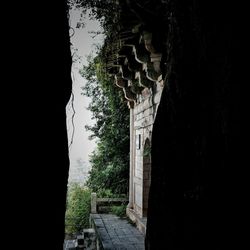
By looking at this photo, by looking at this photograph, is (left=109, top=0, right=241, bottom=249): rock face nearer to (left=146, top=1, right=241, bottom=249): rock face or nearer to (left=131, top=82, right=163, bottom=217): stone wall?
(left=146, top=1, right=241, bottom=249): rock face

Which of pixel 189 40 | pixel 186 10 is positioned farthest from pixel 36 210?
pixel 186 10

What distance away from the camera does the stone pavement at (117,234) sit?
821 cm

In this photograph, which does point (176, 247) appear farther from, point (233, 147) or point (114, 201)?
point (114, 201)

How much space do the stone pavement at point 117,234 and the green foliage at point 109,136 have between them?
10.1ft

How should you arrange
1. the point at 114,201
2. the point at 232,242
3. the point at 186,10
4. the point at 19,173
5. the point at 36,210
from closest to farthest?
1. the point at 19,173
2. the point at 36,210
3. the point at 232,242
4. the point at 186,10
5. the point at 114,201

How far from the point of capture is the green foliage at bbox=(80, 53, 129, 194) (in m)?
14.7

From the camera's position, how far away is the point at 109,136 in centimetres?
1554

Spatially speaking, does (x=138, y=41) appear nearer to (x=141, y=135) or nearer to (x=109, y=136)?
(x=141, y=135)

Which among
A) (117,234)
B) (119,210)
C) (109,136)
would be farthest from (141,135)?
(109,136)

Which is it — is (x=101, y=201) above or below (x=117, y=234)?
above

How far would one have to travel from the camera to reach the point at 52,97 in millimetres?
2963

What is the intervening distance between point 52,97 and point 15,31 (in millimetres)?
681

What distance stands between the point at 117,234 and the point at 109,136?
670cm

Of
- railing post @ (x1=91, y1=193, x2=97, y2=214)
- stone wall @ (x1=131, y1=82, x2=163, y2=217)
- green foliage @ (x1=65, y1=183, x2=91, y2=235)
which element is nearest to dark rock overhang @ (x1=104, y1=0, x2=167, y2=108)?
stone wall @ (x1=131, y1=82, x2=163, y2=217)
